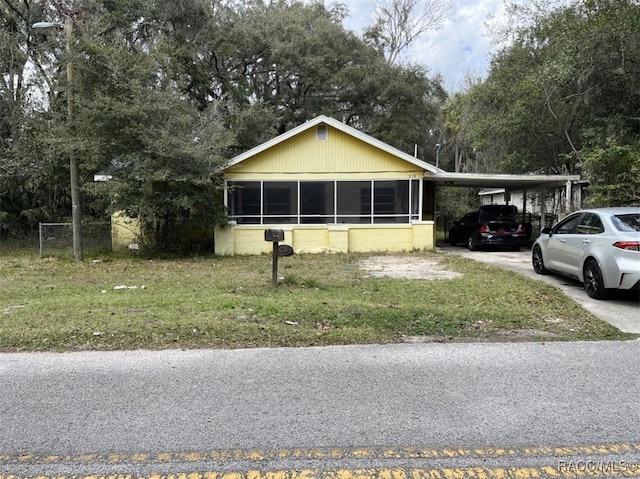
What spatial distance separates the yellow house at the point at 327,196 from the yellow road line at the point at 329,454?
43.3 ft

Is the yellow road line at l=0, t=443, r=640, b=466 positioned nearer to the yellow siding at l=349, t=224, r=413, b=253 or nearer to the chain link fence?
the yellow siding at l=349, t=224, r=413, b=253

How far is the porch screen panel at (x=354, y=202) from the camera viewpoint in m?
16.7

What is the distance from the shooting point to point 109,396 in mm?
4031

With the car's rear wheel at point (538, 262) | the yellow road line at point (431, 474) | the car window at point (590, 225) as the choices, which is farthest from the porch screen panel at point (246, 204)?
the yellow road line at point (431, 474)

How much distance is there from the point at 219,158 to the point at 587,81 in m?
12.6

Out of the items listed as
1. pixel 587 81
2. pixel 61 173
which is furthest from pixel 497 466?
pixel 61 173

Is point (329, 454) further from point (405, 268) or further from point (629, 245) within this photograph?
point (405, 268)

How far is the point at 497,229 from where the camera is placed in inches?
664

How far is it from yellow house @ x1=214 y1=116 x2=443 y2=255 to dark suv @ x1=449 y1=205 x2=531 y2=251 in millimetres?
1918

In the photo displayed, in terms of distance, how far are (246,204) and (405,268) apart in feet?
21.8

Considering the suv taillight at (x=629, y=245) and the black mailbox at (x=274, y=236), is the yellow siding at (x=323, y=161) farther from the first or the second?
the suv taillight at (x=629, y=245)

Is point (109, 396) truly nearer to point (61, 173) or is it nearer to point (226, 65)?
point (61, 173)

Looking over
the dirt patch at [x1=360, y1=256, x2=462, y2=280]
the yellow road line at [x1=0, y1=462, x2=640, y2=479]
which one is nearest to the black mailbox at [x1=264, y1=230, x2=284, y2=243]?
the dirt patch at [x1=360, y1=256, x2=462, y2=280]

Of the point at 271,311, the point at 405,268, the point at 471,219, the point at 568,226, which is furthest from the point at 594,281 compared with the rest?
the point at 471,219
